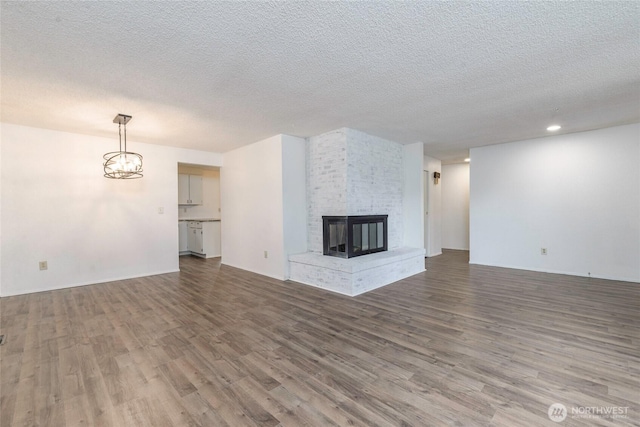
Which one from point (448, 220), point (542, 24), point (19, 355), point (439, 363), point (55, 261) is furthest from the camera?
point (448, 220)

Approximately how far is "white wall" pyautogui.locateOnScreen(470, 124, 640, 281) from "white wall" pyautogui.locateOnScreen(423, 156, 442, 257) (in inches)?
42.5

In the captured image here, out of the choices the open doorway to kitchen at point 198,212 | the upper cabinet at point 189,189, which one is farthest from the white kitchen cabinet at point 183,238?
the upper cabinet at point 189,189

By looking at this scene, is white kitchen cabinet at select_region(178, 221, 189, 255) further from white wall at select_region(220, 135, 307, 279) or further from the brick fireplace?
the brick fireplace

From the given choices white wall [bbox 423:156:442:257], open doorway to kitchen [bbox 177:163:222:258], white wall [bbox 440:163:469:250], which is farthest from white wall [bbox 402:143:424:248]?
open doorway to kitchen [bbox 177:163:222:258]

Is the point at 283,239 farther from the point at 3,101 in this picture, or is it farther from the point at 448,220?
the point at 448,220

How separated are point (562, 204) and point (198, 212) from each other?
8.33m

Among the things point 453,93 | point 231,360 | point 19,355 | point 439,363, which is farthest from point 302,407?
point 453,93

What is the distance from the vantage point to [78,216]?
443cm

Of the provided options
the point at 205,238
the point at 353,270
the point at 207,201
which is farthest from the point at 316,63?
the point at 207,201

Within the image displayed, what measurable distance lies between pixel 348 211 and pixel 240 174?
99.3 inches

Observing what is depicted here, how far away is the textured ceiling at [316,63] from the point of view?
5.74ft

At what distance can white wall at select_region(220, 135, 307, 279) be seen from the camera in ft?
15.3

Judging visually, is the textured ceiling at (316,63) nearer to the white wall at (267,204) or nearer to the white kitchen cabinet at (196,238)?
the white wall at (267,204)

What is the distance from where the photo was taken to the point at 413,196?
18.4 ft
